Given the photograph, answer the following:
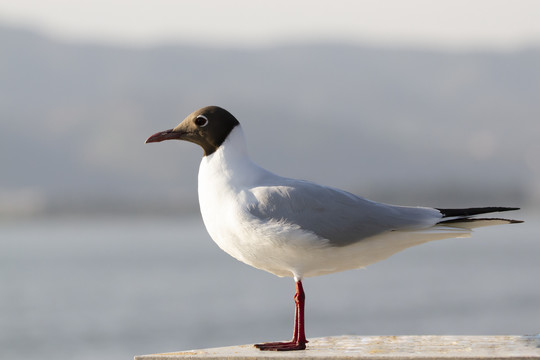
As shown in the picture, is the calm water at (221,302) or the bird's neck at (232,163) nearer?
the bird's neck at (232,163)

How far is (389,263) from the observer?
117625mm

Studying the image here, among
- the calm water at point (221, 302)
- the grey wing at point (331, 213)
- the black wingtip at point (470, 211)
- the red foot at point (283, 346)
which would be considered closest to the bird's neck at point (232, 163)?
the grey wing at point (331, 213)

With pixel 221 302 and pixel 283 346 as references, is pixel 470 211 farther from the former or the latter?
pixel 221 302

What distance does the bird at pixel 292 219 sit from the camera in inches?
363

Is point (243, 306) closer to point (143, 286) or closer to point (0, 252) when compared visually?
point (143, 286)

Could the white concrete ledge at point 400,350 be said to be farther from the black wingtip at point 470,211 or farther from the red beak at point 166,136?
the red beak at point 166,136

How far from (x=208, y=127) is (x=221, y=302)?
6312 centimetres

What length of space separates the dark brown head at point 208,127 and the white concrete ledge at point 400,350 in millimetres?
2026

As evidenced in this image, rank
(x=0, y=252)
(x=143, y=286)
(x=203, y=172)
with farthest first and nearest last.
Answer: (x=0, y=252), (x=143, y=286), (x=203, y=172)

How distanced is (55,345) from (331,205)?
48.2 m

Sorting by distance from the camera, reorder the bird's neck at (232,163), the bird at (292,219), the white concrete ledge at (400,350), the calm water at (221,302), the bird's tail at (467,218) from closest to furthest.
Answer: the white concrete ledge at (400,350) < the bird at (292,219) < the bird's tail at (467,218) < the bird's neck at (232,163) < the calm water at (221,302)

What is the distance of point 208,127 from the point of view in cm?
966

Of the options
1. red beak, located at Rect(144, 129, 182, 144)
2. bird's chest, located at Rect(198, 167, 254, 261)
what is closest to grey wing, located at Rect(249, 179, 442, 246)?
bird's chest, located at Rect(198, 167, 254, 261)

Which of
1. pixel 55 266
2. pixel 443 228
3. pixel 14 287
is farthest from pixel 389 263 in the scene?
pixel 443 228
